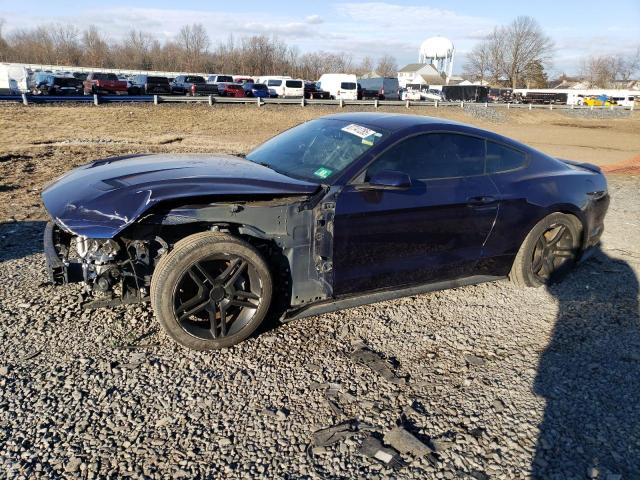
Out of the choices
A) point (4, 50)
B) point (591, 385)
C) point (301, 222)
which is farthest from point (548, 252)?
point (4, 50)

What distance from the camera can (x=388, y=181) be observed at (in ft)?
11.0

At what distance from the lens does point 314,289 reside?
135 inches

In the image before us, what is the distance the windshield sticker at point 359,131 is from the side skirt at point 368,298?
1212 millimetres

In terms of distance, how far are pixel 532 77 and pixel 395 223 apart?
379ft

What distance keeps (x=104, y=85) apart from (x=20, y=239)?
29.5 m

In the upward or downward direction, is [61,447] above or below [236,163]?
below

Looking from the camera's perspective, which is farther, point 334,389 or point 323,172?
point 323,172

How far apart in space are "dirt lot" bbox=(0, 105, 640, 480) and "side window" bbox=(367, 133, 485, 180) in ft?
3.71

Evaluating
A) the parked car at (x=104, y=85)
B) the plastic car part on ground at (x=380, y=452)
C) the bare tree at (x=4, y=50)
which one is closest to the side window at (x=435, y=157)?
the plastic car part on ground at (x=380, y=452)

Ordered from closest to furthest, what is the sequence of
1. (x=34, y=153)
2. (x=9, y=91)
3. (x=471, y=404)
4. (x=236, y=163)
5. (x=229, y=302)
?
(x=471, y=404) < (x=229, y=302) < (x=236, y=163) < (x=34, y=153) < (x=9, y=91)

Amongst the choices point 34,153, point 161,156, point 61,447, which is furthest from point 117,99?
point 61,447

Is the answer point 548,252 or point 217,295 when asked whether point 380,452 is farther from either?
point 548,252

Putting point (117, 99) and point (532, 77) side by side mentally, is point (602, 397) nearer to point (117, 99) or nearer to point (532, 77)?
point (117, 99)

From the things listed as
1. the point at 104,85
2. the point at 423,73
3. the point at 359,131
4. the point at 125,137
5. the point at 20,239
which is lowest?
the point at 20,239
